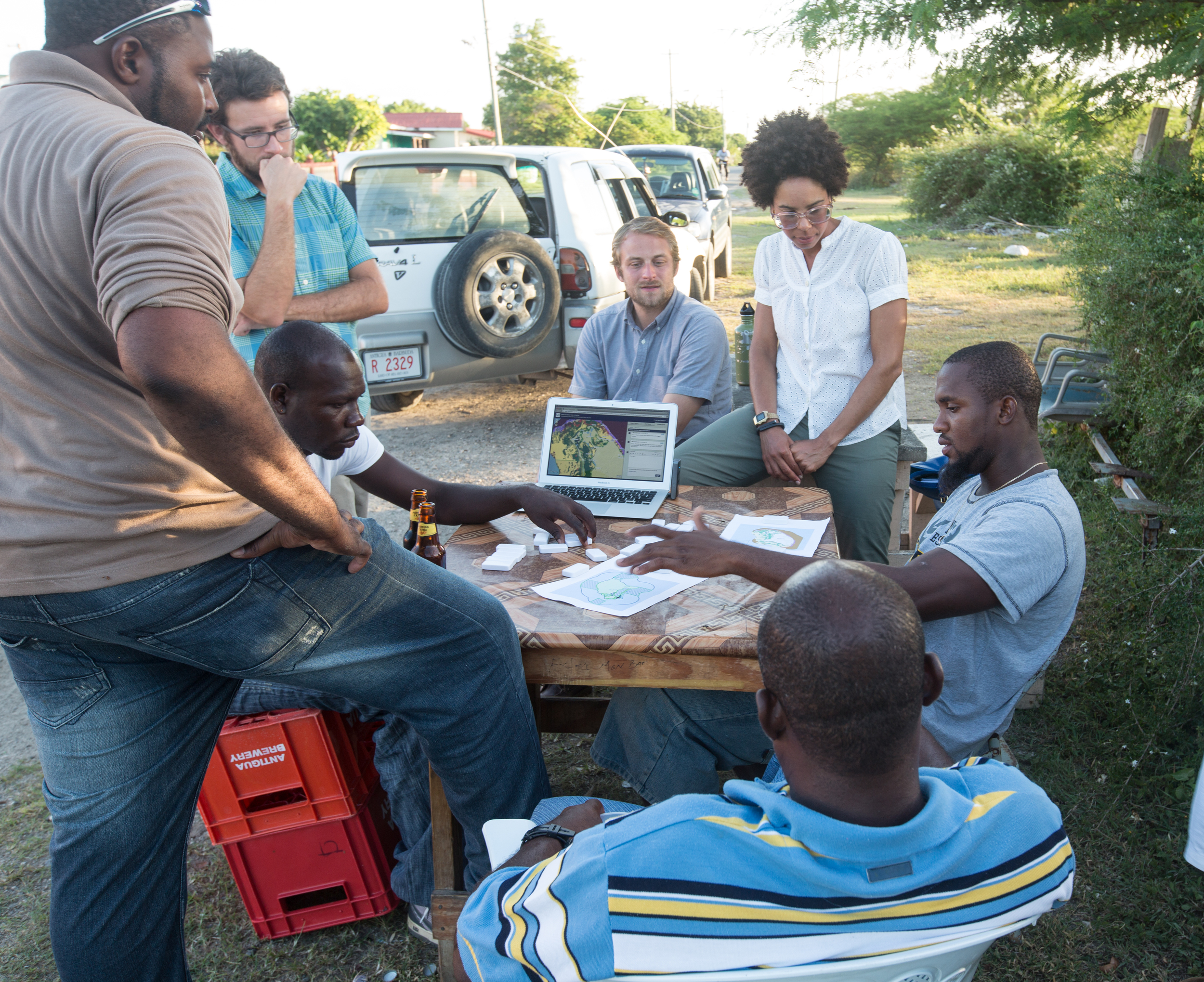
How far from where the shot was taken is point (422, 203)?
21.1 ft

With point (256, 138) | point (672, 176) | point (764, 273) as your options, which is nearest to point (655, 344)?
point (764, 273)

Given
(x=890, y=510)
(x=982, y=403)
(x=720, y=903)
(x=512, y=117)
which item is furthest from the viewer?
(x=512, y=117)

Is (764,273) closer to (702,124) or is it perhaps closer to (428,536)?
(428,536)

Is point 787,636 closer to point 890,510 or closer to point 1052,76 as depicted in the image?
point 890,510

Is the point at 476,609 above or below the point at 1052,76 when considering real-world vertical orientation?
below

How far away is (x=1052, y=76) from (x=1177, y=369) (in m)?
1.59

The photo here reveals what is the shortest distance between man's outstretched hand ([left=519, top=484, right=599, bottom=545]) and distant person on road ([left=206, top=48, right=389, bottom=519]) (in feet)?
3.27

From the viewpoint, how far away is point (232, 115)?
3270 millimetres

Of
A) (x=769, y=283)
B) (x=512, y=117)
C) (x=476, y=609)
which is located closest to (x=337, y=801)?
(x=476, y=609)

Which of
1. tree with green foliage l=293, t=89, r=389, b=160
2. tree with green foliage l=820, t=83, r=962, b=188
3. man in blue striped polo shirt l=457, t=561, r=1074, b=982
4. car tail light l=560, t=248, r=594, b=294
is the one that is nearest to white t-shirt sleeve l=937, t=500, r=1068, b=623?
man in blue striped polo shirt l=457, t=561, r=1074, b=982

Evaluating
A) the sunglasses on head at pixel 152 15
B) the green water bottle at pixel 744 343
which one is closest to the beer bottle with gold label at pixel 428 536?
the sunglasses on head at pixel 152 15

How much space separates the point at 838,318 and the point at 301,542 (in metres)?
2.60

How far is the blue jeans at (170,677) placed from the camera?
173 cm

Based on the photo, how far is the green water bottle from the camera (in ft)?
20.5
